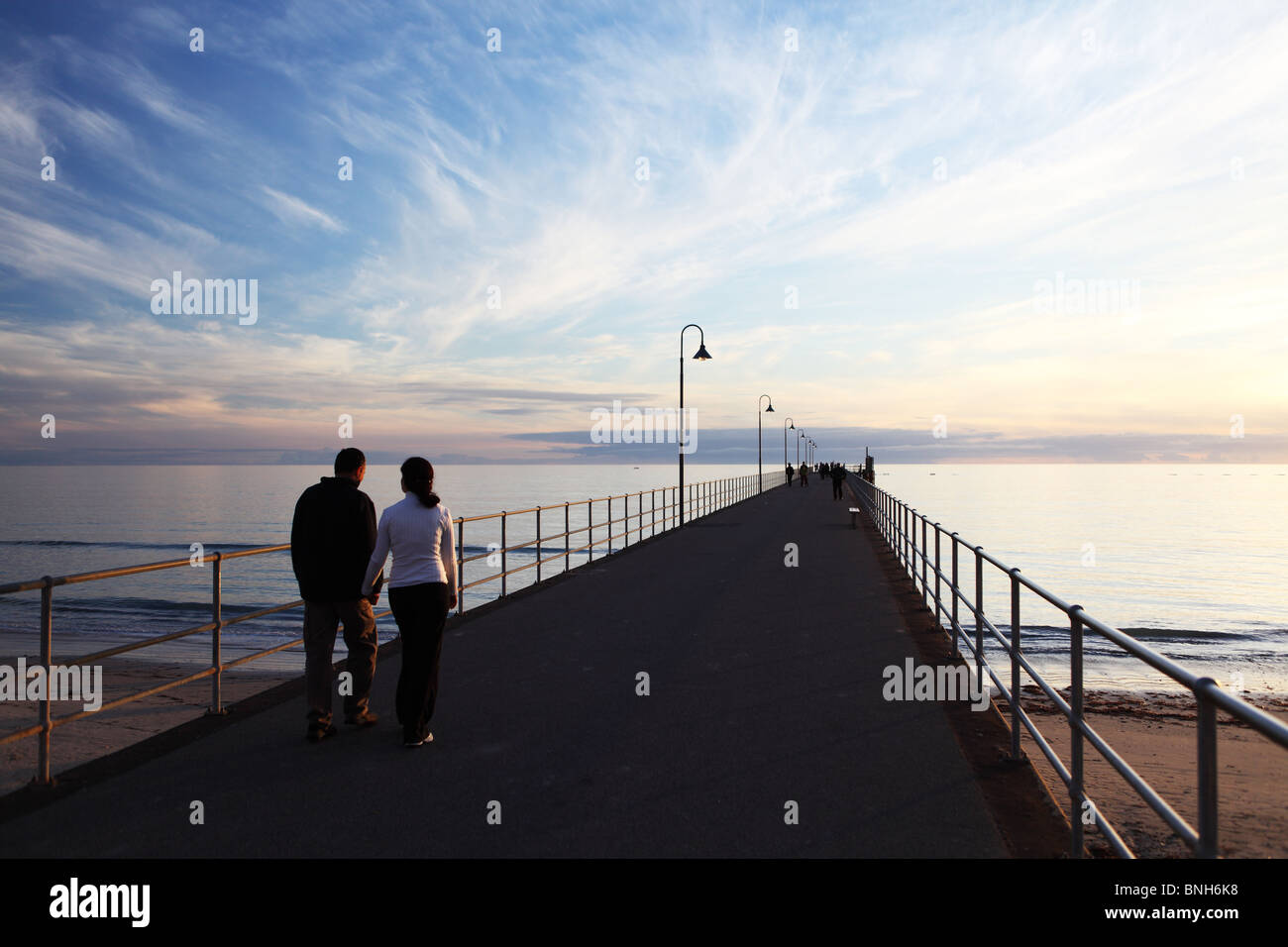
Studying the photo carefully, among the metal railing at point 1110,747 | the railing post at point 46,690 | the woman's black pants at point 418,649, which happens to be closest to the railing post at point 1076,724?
the metal railing at point 1110,747

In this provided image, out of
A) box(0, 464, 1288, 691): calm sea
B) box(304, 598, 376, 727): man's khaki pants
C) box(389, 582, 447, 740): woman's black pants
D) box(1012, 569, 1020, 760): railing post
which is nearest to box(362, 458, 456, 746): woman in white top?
box(389, 582, 447, 740): woman's black pants

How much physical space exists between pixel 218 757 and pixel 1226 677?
806 inches

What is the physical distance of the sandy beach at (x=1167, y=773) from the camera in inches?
292

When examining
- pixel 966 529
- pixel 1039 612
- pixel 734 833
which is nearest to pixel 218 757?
pixel 734 833

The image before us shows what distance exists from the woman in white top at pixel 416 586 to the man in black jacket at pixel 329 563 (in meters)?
0.14

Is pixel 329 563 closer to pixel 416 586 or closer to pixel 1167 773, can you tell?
pixel 416 586

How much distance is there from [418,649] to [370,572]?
0.63m

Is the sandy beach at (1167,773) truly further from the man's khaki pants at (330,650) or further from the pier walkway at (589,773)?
the man's khaki pants at (330,650)

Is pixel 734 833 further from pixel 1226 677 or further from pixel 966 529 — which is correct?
pixel 966 529

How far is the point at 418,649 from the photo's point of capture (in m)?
5.76

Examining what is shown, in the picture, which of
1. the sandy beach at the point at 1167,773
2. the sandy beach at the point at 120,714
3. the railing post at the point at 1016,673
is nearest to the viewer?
the railing post at the point at 1016,673

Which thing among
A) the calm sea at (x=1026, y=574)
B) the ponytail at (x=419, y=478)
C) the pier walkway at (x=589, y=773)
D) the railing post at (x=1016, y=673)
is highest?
the ponytail at (x=419, y=478)

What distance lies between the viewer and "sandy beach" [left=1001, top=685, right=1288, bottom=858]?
7.42 metres

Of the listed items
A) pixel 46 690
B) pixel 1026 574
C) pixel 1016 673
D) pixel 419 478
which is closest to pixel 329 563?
pixel 419 478
